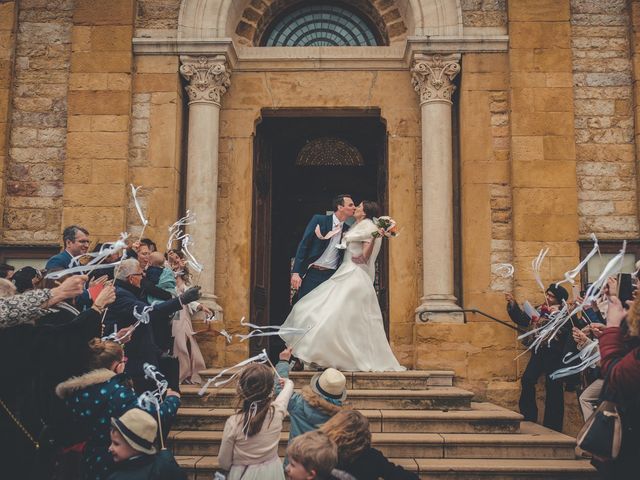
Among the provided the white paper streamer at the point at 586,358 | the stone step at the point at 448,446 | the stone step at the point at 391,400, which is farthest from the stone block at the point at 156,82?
the white paper streamer at the point at 586,358

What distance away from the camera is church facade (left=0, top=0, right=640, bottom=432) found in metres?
10.4

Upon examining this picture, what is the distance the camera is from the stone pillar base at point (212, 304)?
1034 centimetres

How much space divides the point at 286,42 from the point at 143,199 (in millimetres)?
3603

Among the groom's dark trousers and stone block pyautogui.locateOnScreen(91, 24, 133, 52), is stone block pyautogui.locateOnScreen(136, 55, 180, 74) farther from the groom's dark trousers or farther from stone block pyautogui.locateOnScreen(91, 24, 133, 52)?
Result: the groom's dark trousers

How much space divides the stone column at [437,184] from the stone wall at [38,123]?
528 centimetres

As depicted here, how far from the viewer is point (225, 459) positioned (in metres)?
5.02

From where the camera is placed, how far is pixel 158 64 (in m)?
11.0

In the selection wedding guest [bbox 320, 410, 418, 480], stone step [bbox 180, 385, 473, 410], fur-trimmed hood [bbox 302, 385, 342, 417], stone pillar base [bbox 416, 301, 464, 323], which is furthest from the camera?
stone pillar base [bbox 416, 301, 464, 323]

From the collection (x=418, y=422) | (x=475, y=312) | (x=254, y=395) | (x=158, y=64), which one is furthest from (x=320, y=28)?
(x=254, y=395)

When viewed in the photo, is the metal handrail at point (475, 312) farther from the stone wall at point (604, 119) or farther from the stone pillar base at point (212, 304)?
the stone pillar base at point (212, 304)

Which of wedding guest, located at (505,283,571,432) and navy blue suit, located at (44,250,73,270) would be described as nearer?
navy blue suit, located at (44,250,73,270)

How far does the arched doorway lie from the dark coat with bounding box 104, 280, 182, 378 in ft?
15.4

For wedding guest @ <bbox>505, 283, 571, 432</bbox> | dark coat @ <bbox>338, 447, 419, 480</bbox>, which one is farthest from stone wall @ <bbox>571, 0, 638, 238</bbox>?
dark coat @ <bbox>338, 447, 419, 480</bbox>

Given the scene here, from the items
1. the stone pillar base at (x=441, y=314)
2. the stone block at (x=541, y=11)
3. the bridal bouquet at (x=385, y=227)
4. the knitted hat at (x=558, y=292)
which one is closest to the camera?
the bridal bouquet at (x=385, y=227)
